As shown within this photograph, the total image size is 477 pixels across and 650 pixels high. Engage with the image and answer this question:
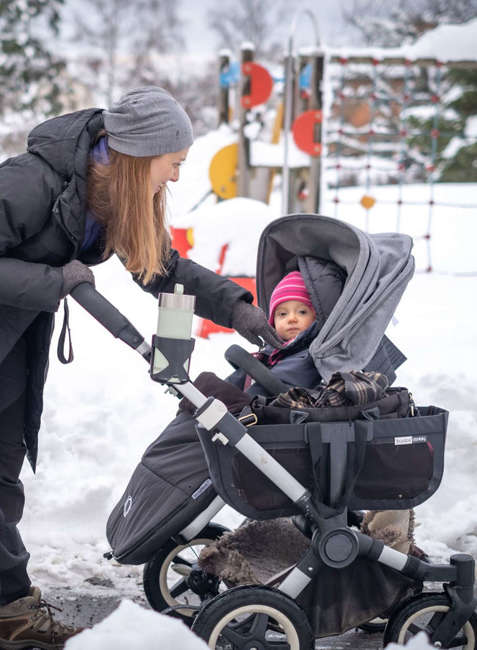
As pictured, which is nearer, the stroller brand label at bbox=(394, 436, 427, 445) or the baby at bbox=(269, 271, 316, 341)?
the stroller brand label at bbox=(394, 436, 427, 445)

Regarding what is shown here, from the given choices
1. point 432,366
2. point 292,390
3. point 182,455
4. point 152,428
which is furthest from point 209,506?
point 432,366

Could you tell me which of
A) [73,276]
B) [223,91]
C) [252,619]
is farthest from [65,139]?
[223,91]

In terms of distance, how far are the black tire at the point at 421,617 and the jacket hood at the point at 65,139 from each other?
156 cm

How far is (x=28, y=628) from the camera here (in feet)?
8.79

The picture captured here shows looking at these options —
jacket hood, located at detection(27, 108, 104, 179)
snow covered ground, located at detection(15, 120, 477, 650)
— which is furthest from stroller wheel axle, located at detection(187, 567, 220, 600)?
jacket hood, located at detection(27, 108, 104, 179)

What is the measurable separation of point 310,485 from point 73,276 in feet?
2.94

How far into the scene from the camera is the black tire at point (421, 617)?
245 centimetres

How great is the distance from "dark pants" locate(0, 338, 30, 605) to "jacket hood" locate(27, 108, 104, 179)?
58 cm

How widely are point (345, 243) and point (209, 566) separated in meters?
1.17

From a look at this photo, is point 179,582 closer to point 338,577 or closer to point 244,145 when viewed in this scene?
point 338,577

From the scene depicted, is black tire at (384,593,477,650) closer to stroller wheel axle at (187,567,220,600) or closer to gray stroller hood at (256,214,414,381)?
stroller wheel axle at (187,567,220,600)

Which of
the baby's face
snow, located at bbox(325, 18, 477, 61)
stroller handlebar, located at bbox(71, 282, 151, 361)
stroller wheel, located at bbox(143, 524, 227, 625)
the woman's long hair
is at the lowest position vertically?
stroller wheel, located at bbox(143, 524, 227, 625)

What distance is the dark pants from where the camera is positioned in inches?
102

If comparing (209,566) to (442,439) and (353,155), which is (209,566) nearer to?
(442,439)
